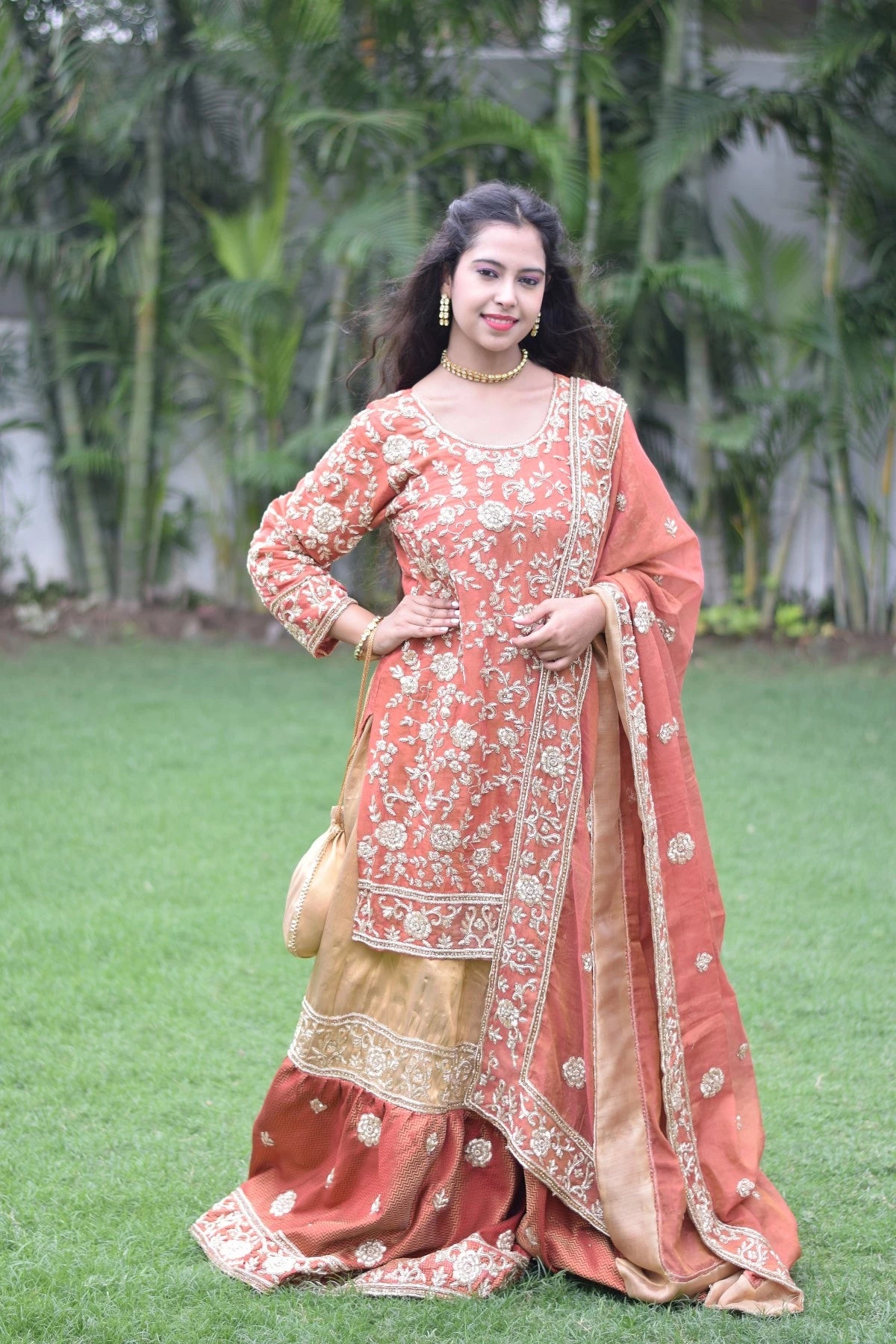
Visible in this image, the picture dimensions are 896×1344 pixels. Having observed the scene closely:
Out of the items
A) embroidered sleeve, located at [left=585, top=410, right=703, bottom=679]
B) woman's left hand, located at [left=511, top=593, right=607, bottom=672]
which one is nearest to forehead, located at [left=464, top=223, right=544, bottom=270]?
embroidered sleeve, located at [left=585, top=410, right=703, bottom=679]

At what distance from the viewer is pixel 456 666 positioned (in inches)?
92.8

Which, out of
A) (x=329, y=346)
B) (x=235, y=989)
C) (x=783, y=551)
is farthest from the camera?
(x=329, y=346)

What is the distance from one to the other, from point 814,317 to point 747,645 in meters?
1.75

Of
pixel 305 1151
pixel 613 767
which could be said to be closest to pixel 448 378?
pixel 613 767

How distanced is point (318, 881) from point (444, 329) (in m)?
0.96

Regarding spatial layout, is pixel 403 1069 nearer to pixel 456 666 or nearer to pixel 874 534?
pixel 456 666

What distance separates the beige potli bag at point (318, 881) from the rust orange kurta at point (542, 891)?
37 mm

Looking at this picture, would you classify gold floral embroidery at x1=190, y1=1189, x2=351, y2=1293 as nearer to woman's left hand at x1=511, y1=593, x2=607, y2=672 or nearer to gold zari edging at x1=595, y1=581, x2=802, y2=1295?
gold zari edging at x1=595, y1=581, x2=802, y2=1295

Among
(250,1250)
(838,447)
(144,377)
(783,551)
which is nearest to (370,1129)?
(250,1250)

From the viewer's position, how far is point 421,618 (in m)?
2.36

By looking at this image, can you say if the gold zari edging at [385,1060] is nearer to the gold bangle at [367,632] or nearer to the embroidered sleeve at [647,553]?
the gold bangle at [367,632]

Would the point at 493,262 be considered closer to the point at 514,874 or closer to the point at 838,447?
→ the point at 514,874

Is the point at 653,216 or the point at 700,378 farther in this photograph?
the point at 700,378

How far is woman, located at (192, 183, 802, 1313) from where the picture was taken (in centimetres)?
234
